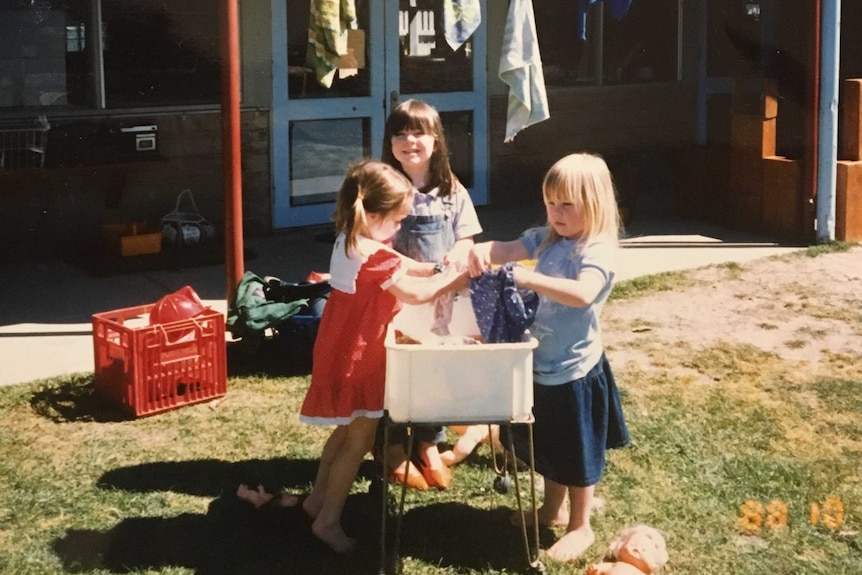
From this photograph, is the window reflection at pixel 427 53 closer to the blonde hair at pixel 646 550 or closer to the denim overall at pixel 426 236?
the denim overall at pixel 426 236

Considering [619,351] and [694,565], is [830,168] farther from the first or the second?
[694,565]

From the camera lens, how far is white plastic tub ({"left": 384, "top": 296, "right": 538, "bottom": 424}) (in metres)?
3.35

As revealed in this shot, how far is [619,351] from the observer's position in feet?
20.2

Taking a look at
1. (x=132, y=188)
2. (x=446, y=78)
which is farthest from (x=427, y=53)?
(x=132, y=188)

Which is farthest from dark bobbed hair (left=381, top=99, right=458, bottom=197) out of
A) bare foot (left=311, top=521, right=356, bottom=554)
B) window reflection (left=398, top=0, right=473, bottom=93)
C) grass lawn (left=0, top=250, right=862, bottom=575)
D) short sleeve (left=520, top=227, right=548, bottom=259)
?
window reflection (left=398, top=0, right=473, bottom=93)

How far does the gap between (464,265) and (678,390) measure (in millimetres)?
2289

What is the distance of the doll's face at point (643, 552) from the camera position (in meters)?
3.64

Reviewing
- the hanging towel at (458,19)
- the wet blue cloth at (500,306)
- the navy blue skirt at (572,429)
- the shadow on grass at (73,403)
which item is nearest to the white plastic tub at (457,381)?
the wet blue cloth at (500,306)

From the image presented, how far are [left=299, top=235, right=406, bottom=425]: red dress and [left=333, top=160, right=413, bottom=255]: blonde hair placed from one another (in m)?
0.06

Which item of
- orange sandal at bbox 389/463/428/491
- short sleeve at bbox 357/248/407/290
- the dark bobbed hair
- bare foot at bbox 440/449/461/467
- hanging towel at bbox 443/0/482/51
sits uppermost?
hanging towel at bbox 443/0/482/51

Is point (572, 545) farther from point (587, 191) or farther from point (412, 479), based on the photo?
point (587, 191)

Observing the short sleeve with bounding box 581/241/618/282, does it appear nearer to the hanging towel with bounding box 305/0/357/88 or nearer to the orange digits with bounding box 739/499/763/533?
the orange digits with bounding box 739/499/763/533

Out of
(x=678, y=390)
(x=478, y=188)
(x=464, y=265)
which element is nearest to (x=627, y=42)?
(x=478, y=188)

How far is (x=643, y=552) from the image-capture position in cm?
366
